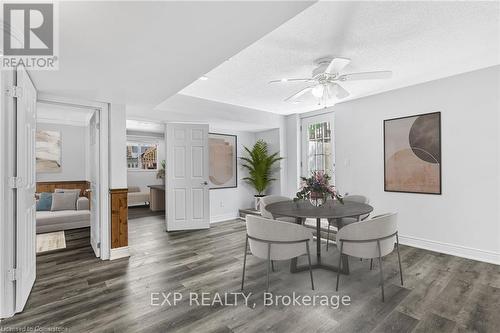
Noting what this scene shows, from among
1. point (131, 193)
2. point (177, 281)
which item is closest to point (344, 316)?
point (177, 281)

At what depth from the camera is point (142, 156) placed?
8.23 m

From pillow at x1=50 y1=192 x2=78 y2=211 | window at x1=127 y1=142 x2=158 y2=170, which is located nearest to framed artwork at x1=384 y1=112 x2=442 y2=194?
pillow at x1=50 y1=192 x2=78 y2=211

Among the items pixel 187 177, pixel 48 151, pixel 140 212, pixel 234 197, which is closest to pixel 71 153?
pixel 48 151

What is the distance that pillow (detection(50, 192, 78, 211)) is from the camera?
16.1 ft

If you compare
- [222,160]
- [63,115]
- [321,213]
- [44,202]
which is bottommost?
[44,202]

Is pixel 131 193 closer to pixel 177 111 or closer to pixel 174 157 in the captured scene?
pixel 174 157

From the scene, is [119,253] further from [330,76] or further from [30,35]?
[330,76]

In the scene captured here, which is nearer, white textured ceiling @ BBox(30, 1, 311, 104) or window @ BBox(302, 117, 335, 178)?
white textured ceiling @ BBox(30, 1, 311, 104)

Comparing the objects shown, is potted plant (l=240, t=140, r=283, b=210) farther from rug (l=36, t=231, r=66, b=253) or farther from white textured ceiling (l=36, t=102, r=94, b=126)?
rug (l=36, t=231, r=66, b=253)

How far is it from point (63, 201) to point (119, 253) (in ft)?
8.45

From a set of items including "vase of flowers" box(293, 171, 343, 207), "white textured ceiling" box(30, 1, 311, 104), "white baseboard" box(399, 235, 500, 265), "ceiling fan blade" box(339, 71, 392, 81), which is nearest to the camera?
"white textured ceiling" box(30, 1, 311, 104)

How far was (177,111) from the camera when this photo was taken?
13.7ft

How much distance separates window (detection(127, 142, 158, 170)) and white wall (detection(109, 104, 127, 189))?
16.3 ft

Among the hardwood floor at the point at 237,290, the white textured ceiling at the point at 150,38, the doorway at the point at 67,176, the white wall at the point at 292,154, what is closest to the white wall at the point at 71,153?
the doorway at the point at 67,176
